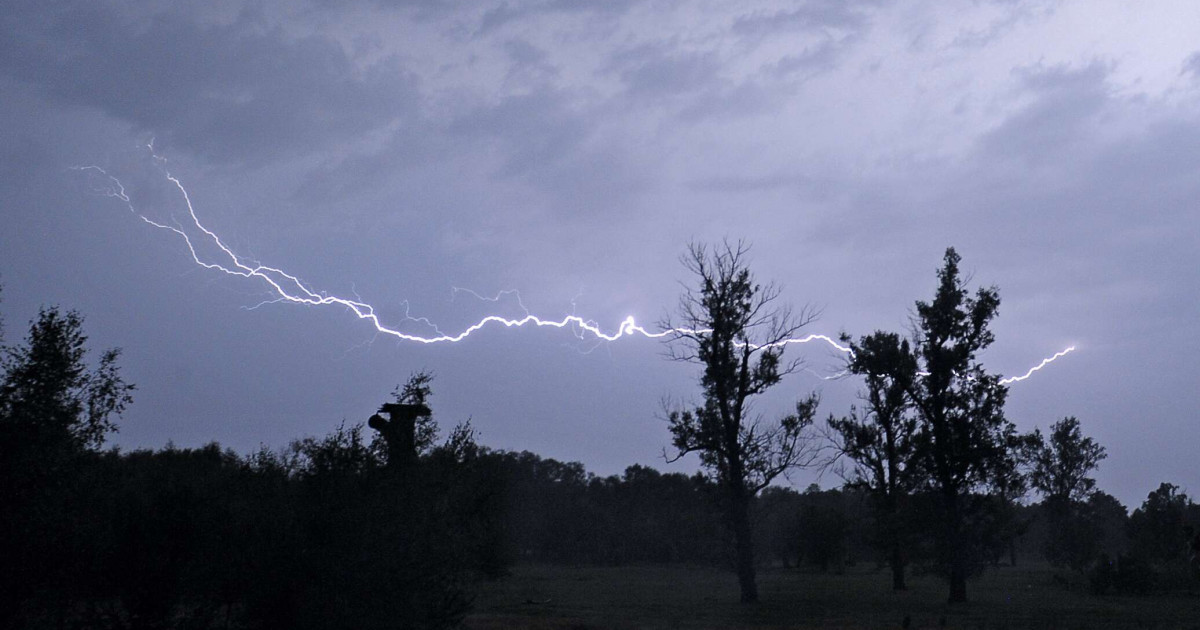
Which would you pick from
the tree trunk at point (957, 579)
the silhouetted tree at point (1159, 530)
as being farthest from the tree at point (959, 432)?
the silhouetted tree at point (1159, 530)

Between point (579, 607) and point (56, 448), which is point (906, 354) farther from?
point (56, 448)

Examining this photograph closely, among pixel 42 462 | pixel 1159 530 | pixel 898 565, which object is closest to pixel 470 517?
pixel 42 462

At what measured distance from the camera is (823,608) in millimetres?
31781

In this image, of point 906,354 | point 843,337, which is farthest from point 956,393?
point 843,337

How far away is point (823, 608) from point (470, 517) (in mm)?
19124

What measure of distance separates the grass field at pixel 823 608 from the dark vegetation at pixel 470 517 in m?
0.30

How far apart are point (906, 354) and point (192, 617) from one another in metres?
28.8

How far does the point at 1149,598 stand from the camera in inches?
1567

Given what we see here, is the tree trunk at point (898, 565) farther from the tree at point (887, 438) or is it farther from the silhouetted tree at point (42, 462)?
the silhouetted tree at point (42, 462)

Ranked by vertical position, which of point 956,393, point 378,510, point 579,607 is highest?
point 956,393

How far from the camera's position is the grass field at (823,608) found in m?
26.0

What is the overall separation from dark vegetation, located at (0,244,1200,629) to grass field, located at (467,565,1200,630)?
30 cm

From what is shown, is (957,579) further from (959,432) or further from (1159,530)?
(1159,530)

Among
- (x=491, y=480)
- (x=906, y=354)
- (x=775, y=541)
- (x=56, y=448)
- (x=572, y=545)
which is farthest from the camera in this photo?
(x=572, y=545)
